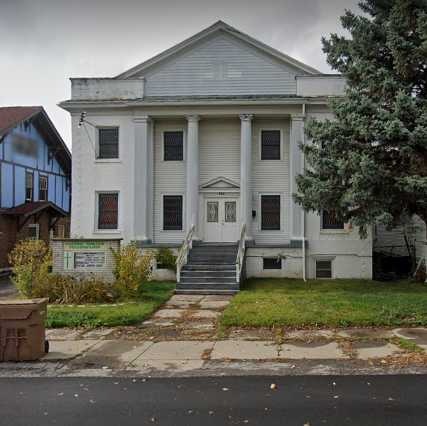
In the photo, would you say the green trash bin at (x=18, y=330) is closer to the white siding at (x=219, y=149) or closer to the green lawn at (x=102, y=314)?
the green lawn at (x=102, y=314)

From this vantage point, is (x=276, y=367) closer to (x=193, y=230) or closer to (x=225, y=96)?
(x=193, y=230)

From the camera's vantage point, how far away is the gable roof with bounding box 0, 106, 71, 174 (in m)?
26.5

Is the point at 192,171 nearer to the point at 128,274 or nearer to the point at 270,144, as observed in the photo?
the point at 270,144

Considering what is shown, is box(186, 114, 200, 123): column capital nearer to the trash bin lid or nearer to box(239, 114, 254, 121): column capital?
box(239, 114, 254, 121): column capital

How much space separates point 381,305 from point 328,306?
4.01 feet

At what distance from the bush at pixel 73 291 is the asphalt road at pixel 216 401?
6390 mm

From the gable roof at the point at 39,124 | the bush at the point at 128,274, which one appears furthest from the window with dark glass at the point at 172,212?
the gable roof at the point at 39,124

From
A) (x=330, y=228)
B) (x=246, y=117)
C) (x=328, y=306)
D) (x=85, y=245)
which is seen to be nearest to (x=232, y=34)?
(x=246, y=117)

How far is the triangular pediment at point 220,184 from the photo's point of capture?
65.1 ft

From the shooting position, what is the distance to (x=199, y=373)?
698 centimetres

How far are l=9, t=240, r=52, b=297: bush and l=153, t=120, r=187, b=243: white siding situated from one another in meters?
6.62

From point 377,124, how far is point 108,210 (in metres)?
11.5

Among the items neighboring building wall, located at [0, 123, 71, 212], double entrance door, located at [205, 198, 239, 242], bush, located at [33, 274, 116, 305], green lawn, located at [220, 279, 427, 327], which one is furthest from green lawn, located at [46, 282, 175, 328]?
neighboring building wall, located at [0, 123, 71, 212]

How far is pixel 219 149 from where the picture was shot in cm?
2011
